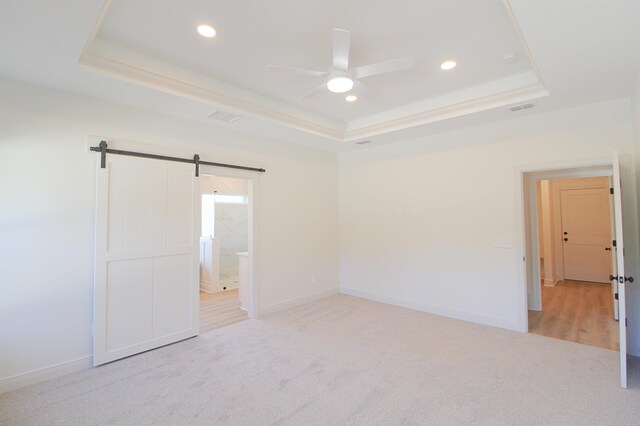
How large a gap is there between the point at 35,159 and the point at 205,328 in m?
2.62

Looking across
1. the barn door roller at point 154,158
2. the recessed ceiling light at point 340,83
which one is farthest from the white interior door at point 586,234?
the barn door roller at point 154,158

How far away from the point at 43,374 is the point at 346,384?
9.05 feet

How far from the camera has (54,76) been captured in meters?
2.59

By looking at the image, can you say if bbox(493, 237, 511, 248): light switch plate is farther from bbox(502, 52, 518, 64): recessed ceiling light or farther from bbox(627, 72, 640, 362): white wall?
bbox(502, 52, 518, 64): recessed ceiling light

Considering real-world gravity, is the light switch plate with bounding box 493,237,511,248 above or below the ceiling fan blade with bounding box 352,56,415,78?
below

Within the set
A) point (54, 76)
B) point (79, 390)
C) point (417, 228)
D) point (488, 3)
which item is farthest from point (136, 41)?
point (417, 228)

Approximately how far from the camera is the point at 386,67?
235cm

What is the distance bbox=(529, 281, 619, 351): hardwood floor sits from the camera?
3643 millimetres

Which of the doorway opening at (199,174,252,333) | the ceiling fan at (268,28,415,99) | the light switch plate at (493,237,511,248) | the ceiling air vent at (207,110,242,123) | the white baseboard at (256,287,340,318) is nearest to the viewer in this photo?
the ceiling fan at (268,28,415,99)

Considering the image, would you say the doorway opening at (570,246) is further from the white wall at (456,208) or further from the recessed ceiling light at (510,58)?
the recessed ceiling light at (510,58)

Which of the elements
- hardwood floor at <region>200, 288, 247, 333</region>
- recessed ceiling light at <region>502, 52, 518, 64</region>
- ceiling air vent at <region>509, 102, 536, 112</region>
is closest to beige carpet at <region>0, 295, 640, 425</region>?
hardwood floor at <region>200, 288, 247, 333</region>

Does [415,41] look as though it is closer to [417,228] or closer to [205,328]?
[417,228]

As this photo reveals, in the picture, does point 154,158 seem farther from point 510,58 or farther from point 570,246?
point 570,246

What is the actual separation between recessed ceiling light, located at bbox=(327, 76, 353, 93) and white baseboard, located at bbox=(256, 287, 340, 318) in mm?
3286
